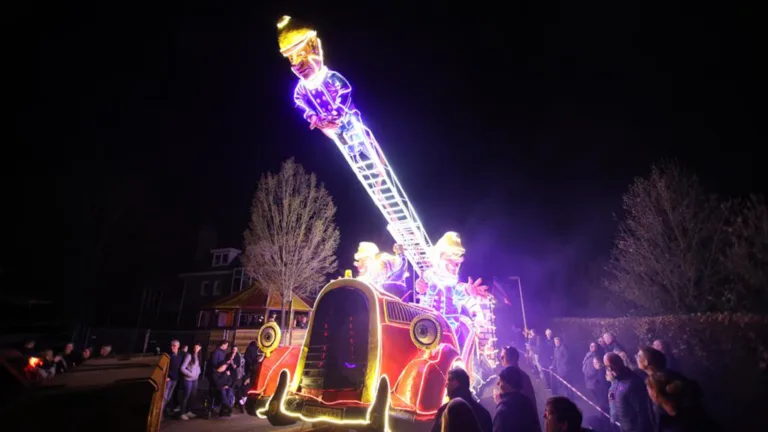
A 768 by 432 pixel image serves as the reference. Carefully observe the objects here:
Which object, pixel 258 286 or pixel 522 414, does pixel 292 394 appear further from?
pixel 258 286

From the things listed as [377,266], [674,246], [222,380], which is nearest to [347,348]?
[377,266]

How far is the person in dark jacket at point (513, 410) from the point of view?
11.3ft

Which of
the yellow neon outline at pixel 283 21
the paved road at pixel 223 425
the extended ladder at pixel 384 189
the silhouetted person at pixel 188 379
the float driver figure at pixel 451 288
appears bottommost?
the paved road at pixel 223 425

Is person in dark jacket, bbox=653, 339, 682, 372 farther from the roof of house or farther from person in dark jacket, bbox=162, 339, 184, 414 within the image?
the roof of house

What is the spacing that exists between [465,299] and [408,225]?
314cm

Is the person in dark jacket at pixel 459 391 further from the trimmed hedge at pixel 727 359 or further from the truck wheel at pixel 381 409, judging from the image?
the trimmed hedge at pixel 727 359

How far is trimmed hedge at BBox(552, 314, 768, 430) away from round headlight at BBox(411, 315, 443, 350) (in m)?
6.21

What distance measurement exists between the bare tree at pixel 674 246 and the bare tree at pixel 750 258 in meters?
1.45

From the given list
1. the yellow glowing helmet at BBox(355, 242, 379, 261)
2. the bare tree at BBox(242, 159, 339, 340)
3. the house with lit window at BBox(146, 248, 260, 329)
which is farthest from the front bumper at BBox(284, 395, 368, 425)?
the house with lit window at BBox(146, 248, 260, 329)

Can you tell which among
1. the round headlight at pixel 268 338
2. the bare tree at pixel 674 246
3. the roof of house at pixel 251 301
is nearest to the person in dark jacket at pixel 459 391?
the round headlight at pixel 268 338

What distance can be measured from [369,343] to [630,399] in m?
3.74

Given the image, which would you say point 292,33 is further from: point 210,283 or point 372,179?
point 210,283

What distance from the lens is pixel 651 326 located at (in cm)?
994

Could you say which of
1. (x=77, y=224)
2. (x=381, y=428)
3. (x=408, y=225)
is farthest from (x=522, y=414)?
(x=77, y=224)
